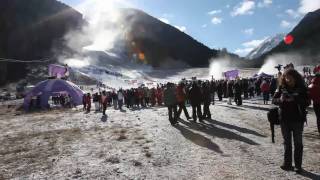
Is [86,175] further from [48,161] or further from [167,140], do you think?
[167,140]

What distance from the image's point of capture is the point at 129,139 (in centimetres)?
1555

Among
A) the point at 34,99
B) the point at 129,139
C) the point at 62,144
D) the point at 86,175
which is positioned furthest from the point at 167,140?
the point at 34,99

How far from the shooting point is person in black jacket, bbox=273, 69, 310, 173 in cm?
848

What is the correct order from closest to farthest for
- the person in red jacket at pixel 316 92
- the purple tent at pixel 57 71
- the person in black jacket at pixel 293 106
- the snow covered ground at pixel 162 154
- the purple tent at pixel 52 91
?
1. the person in black jacket at pixel 293 106
2. the snow covered ground at pixel 162 154
3. the person in red jacket at pixel 316 92
4. the purple tent at pixel 52 91
5. the purple tent at pixel 57 71

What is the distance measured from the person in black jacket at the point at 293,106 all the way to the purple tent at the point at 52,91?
39.2 meters

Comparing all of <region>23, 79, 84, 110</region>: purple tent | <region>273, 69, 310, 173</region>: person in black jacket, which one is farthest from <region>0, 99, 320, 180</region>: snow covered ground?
<region>23, 79, 84, 110</region>: purple tent

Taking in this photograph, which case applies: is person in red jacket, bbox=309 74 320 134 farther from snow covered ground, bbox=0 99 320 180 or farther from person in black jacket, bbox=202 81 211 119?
person in black jacket, bbox=202 81 211 119

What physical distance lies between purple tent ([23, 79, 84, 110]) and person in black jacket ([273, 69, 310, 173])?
39.2 m

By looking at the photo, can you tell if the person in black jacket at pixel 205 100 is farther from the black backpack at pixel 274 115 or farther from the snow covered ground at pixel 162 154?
the black backpack at pixel 274 115

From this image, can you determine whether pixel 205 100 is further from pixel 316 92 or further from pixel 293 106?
pixel 293 106

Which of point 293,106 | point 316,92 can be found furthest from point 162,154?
point 316,92

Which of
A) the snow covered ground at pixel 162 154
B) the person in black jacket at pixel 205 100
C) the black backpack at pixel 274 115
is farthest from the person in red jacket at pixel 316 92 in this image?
the person in black jacket at pixel 205 100

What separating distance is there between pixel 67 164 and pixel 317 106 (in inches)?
293

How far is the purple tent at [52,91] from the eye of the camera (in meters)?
46.3
